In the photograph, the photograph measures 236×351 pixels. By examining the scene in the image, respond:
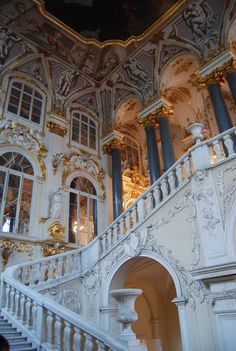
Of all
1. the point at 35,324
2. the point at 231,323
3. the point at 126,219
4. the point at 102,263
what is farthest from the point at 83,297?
the point at 231,323

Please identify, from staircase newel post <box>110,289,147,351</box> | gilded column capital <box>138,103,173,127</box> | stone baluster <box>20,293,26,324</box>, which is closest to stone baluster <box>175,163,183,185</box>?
staircase newel post <box>110,289,147,351</box>

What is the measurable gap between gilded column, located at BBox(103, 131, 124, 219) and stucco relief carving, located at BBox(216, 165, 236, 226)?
6.41m

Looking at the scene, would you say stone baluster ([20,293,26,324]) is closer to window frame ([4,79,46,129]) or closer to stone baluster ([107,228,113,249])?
stone baluster ([107,228,113,249])

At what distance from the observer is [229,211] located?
18.0ft

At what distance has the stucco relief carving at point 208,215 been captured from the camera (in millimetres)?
5387

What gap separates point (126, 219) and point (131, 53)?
8484 millimetres

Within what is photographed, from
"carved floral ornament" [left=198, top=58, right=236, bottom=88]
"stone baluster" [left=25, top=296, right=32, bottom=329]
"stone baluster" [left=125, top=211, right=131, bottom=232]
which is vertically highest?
"carved floral ornament" [left=198, top=58, right=236, bottom=88]

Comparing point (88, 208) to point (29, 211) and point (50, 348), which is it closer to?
point (29, 211)

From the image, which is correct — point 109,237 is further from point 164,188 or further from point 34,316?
point 34,316

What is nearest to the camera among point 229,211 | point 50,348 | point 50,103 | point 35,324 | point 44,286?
point 50,348

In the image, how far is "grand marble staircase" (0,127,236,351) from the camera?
13.1ft

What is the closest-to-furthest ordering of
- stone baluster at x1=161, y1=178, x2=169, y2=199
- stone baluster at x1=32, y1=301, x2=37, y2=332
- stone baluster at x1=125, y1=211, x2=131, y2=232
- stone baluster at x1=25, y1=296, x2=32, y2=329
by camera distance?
1. stone baluster at x1=32, y1=301, x2=37, y2=332
2. stone baluster at x1=25, y1=296, x2=32, y2=329
3. stone baluster at x1=161, y1=178, x2=169, y2=199
4. stone baluster at x1=125, y1=211, x2=131, y2=232

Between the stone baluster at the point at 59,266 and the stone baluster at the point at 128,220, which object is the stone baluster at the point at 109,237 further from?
the stone baluster at the point at 59,266

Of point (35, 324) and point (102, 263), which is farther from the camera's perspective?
point (102, 263)
